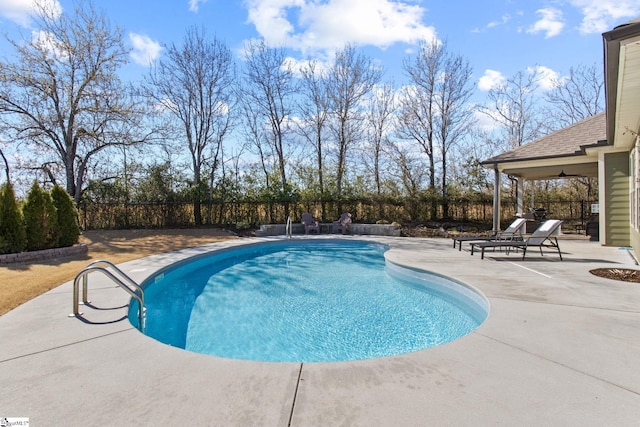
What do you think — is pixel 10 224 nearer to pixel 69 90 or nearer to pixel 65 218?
pixel 65 218

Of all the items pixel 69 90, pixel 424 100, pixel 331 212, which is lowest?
pixel 331 212

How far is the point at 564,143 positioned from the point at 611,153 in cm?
183

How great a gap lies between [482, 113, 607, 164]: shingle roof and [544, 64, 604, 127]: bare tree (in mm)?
10471

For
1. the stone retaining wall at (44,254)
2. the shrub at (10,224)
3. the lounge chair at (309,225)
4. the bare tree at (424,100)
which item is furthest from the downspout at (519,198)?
the shrub at (10,224)

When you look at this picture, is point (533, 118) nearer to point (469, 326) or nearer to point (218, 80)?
point (218, 80)

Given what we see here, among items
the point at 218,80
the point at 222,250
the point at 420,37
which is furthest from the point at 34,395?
the point at 420,37

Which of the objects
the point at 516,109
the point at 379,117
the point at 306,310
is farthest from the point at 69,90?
the point at 516,109

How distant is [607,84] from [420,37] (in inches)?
531

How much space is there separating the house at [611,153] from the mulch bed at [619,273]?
1.62m

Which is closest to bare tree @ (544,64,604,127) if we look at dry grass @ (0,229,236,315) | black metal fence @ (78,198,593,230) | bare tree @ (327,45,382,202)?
black metal fence @ (78,198,593,230)

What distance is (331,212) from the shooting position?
15141mm

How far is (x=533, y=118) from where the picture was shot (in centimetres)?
1998

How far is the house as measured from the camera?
3.89 metres

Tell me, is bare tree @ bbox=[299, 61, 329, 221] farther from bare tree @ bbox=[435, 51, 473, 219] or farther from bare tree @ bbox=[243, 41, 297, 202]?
bare tree @ bbox=[435, 51, 473, 219]
